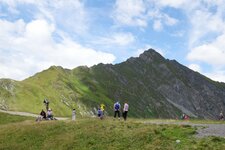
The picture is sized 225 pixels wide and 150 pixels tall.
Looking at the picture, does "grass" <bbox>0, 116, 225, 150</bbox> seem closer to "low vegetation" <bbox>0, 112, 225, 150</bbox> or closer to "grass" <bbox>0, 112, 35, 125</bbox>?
"low vegetation" <bbox>0, 112, 225, 150</bbox>

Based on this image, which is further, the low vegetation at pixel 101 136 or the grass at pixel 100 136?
the grass at pixel 100 136

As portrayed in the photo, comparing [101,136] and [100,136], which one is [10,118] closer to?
[100,136]

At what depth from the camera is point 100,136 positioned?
153 feet

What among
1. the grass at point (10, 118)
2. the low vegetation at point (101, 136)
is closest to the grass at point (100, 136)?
the low vegetation at point (101, 136)

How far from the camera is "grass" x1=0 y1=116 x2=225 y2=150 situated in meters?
39.2

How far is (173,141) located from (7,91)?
145 metres

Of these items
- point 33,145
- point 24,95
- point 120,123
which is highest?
point 24,95

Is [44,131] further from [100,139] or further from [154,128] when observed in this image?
[154,128]

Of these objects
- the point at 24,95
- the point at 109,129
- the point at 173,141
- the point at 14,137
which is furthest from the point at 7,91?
the point at 173,141

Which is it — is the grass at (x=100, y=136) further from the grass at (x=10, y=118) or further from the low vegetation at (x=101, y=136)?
the grass at (x=10, y=118)

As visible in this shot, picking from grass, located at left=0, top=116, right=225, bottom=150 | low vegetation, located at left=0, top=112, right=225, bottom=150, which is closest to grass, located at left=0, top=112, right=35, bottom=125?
grass, located at left=0, top=116, right=225, bottom=150

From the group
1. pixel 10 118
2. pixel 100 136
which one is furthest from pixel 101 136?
pixel 10 118

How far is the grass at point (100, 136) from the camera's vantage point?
39.2 meters

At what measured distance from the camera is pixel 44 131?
2183 inches
